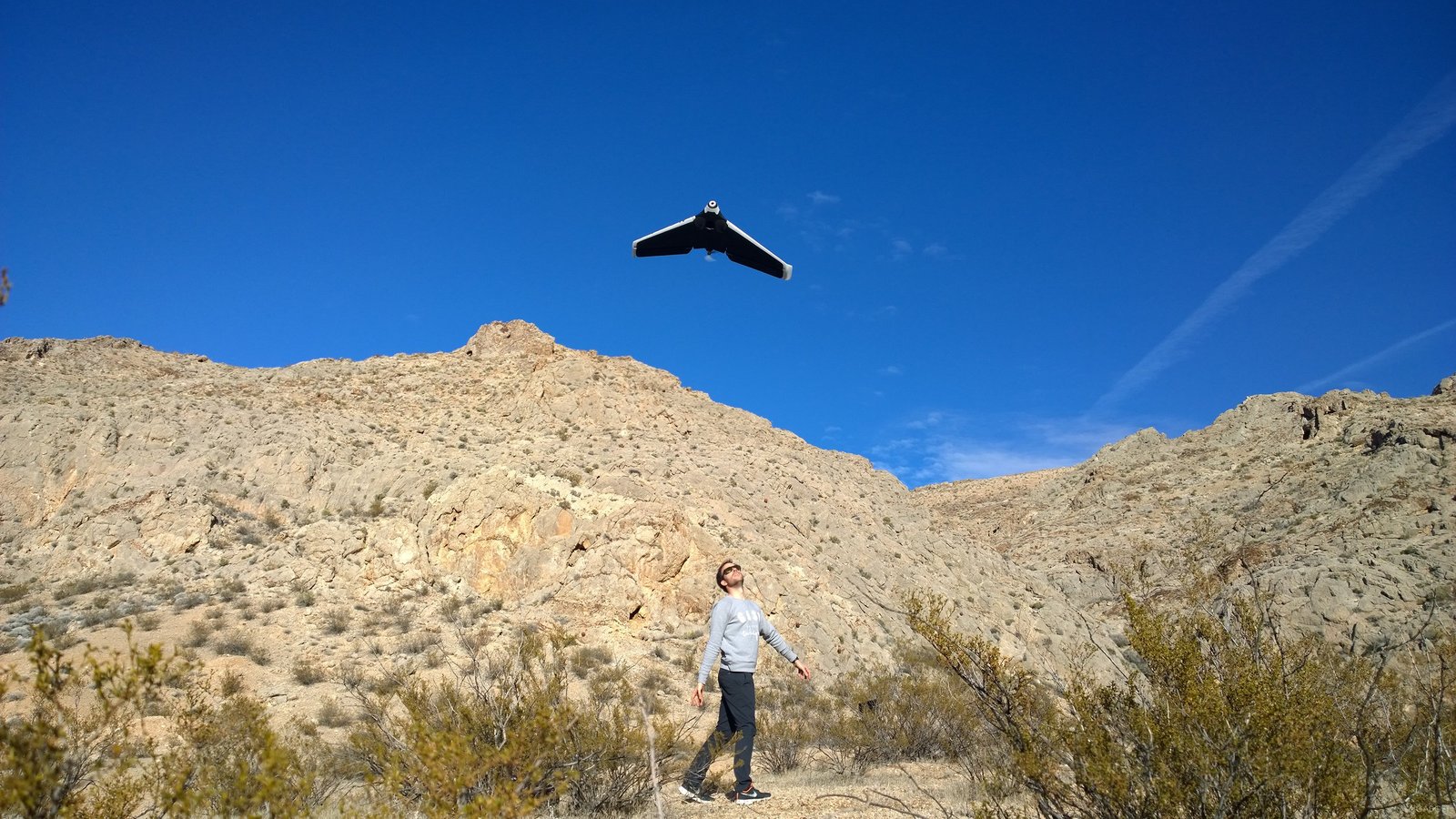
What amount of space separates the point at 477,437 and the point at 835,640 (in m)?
12.5

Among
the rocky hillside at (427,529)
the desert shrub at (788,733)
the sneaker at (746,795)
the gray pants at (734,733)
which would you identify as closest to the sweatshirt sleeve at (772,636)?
the gray pants at (734,733)

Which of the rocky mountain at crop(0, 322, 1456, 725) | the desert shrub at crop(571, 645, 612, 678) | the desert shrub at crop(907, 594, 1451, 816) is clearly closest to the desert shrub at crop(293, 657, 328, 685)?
the rocky mountain at crop(0, 322, 1456, 725)

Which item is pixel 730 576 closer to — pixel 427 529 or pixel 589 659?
pixel 589 659

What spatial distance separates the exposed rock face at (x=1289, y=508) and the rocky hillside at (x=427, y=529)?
18.3 ft

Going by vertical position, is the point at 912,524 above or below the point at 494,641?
above

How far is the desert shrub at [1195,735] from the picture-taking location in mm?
3230

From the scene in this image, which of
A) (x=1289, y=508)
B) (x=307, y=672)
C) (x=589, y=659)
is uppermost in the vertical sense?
(x=1289, y=508)

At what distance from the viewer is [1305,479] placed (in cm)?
2759

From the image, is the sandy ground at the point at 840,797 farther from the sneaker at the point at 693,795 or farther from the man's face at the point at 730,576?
the man's face at the point at 730,576

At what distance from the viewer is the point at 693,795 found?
586cm

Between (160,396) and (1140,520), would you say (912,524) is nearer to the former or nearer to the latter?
(1140,520)

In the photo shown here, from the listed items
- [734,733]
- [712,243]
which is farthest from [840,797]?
[712,243]

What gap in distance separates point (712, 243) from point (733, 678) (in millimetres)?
5098

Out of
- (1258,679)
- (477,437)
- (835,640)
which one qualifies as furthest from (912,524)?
(1258,679)
